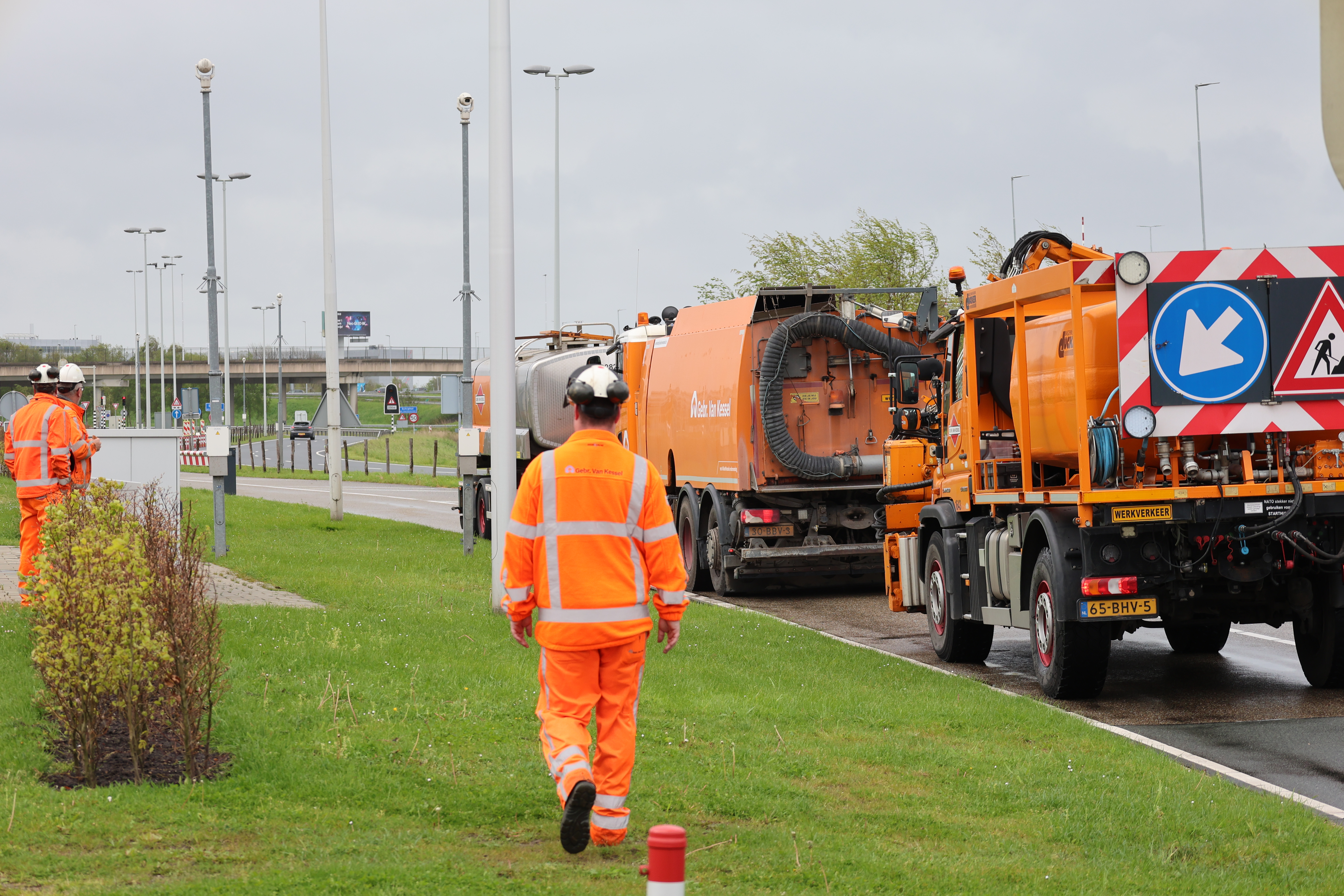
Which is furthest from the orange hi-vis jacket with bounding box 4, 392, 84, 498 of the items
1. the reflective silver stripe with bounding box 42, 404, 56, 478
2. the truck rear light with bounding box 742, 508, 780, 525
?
the truck rear light with bounding box 742, 508, 780, 525

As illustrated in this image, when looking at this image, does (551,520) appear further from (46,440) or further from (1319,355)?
(46,440)

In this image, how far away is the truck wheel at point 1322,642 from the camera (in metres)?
10.6

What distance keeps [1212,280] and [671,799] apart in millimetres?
5223

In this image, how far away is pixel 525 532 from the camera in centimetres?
614

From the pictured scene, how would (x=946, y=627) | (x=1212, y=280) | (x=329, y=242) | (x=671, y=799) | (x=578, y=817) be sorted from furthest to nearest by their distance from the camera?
1. (x=329, y=242)
2. (x=946, y=627)
3. (x=1212, y=280)
4. (x=671, y=799)
5. (x=578, y=817)

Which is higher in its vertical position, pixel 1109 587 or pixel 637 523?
pixel 637 523

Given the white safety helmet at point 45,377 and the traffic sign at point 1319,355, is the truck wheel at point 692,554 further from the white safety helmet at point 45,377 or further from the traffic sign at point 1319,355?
the traffic sign at point 1319,355

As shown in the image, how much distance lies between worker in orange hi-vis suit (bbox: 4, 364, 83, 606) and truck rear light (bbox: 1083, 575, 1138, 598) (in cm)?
738

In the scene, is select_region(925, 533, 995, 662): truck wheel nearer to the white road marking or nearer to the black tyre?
the white road marking

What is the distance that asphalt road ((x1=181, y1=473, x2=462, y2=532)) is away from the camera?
3127 centimetres

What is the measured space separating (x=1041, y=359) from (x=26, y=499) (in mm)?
7563

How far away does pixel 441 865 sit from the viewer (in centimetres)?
564

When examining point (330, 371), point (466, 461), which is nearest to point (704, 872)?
point (466, 461)

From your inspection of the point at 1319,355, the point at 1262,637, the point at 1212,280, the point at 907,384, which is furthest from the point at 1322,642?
the point at 907,384
